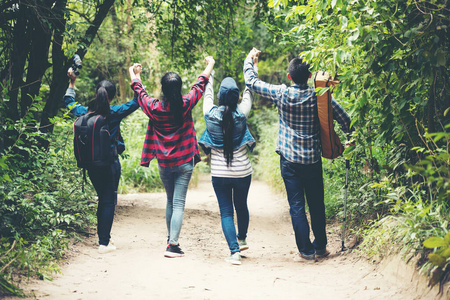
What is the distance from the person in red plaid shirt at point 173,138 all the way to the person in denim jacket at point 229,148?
206 mm

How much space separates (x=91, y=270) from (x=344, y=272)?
2.70 meters

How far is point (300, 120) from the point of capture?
5273 mm

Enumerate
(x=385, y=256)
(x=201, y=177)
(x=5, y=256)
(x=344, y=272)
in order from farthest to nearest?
(x=201, y=177), (x=344, y=272), (x=385, y=256), (x=5, y=256)

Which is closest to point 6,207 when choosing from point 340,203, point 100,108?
point 100,108

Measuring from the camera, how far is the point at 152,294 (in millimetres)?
4023

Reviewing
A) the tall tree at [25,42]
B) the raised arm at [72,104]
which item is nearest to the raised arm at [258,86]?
the raised arm at [72,104]

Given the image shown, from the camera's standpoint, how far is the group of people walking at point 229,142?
5270 mm

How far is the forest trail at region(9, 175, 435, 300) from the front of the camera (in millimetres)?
4016

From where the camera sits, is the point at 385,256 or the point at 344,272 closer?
the point at 385,256

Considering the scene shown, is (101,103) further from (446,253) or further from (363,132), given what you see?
(446,253)

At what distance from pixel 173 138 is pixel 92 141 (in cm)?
96

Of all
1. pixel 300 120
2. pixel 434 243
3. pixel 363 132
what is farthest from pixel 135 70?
pixel 434 243

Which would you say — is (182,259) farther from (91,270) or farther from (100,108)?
(100,108)

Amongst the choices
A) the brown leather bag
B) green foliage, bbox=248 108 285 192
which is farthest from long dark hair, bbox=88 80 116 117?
green foliage, bbox=248 108 285 192
